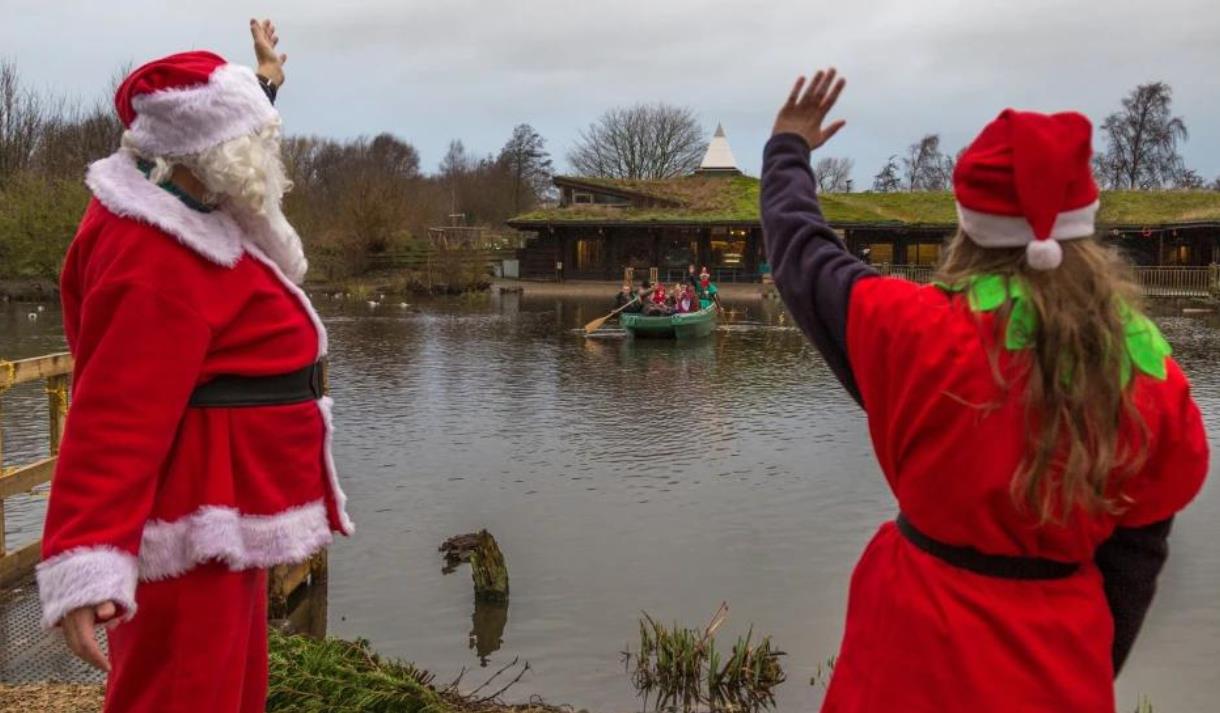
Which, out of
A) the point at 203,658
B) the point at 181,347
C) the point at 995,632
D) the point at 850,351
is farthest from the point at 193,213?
the point at 995,632

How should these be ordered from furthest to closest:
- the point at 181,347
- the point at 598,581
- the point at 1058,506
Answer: the point at 598,581, the point at 181,347, the point at 1058,506

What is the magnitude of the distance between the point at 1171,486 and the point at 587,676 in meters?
4.70

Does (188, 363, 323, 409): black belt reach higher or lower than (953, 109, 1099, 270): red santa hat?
lower

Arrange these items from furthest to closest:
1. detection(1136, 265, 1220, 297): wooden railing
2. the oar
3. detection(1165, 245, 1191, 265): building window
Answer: detection(1165, 245, 1191, 265): building window
detection(1136, 265, 1220, 297): wooden railing
the oar

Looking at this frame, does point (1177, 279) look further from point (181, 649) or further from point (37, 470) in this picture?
point (181, 649)

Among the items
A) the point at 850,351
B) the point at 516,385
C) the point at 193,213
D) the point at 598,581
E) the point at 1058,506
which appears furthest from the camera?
the point at 516,385

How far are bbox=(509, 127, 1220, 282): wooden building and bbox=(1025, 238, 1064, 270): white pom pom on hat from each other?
44.4m

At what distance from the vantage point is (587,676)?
6.04 metres

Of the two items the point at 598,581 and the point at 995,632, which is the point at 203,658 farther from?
the point at 598,581

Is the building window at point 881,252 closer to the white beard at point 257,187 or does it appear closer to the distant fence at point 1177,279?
the distant fence at point 1177,279

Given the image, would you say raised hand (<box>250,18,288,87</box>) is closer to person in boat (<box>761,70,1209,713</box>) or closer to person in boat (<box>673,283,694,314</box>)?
person in boat (<box>761,70,1209,713</box>)

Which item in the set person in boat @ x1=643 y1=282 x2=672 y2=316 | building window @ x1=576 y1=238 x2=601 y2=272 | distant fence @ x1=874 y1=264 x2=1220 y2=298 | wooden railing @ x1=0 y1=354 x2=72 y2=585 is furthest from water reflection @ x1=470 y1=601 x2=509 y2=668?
building window @ x1=576 y1=238 x2=601 y2=272

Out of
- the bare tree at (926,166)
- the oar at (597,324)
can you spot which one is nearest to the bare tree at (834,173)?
the bare tree at (926,166)

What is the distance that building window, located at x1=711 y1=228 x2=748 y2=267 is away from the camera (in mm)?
48188
